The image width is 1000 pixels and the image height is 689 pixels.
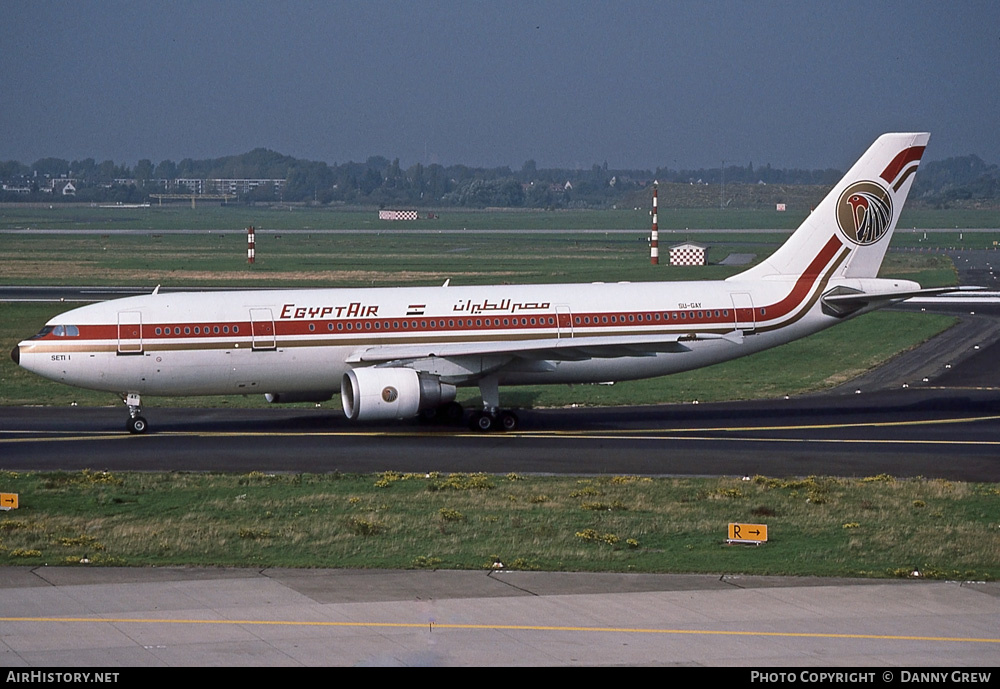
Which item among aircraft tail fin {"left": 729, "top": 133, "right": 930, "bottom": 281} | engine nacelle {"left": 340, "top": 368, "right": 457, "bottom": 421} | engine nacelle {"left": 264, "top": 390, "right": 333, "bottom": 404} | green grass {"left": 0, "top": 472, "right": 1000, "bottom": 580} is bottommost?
green grass {"left": 0, "top": 472, "right": 1000, "bottom": 580}

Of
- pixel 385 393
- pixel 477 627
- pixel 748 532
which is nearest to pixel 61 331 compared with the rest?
pixel 385 393

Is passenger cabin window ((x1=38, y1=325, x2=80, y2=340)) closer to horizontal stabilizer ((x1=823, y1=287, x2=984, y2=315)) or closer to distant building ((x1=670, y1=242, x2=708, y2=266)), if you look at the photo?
horizontal stabilizer ((x1=823, y1=287, x2=984, y2=315))

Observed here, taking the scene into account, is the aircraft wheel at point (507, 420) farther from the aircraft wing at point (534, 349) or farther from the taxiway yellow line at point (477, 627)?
the taxiway yellow line at point (477, 627)

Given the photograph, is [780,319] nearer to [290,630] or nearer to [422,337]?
[422,337]

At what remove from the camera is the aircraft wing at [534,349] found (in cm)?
3625

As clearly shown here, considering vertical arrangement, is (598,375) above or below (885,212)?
below

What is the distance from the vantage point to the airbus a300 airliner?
3541cm

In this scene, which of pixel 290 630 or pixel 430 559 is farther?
pixel 430 559

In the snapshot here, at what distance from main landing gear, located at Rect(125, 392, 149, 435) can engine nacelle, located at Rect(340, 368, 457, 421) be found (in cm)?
603

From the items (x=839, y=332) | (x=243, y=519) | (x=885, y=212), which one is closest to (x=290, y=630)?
(x=243, y=519)

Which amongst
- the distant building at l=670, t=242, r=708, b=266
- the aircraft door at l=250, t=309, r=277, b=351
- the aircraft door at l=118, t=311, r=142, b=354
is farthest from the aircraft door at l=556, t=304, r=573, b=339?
the distant building at l=670, t=242, r=708, b=266

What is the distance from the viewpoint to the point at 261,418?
129 feet

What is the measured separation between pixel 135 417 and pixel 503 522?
15502 millimetres

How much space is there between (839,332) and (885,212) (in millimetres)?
21138
